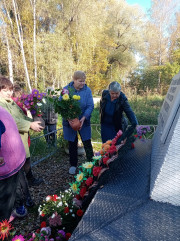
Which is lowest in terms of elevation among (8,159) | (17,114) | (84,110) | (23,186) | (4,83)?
(23,186)

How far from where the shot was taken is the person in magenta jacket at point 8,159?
57.2 inches

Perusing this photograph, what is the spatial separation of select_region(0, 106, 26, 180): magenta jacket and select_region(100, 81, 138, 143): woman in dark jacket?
1.46 meters

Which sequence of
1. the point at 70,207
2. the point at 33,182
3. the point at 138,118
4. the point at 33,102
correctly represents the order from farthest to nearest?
1. the point at 138,118
2. the point at 33,182
3. the point at 33,102
4. the point at 70,207

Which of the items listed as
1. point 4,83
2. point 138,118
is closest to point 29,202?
point 4,83

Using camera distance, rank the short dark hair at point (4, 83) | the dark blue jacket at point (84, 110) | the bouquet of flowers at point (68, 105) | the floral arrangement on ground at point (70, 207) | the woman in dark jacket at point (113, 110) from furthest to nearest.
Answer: the dark blue jacket at point (84, 110), the woman in dark jacket at point (113, 110), the bouquet of flowers at point (68, 105), the short dark hair at point (4, 83), the floral arrangement on ground at point (70, 207)

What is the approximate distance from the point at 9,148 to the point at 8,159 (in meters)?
0.10

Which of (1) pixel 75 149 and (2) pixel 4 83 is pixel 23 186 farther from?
(2) pixel 4 83

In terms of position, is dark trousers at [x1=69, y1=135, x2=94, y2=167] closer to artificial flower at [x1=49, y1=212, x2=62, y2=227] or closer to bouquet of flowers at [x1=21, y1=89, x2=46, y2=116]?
bouquet of flowers at [x1=21, y1=89, x2=46, y2=116]

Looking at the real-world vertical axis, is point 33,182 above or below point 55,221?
below

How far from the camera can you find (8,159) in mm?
1510

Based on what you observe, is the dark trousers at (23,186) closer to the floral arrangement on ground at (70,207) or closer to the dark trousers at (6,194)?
the dark trousers at (6,194)

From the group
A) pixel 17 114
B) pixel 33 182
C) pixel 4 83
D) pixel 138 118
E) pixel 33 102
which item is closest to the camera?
pixel 4 83

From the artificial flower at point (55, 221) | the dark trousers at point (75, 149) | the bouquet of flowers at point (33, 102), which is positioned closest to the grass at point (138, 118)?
the dark trousers at point (75, 149)

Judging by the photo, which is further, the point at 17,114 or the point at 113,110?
the point at 113,110
